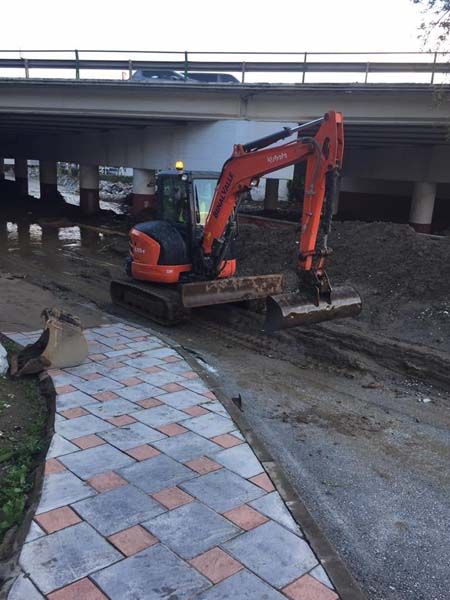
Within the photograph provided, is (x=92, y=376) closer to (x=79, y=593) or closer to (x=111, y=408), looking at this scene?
(x=111, y=408)

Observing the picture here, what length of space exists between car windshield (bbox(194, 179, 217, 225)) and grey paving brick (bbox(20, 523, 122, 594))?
6.97 meters

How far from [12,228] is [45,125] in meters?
5.29

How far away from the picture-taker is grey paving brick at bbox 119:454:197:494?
4.40 m

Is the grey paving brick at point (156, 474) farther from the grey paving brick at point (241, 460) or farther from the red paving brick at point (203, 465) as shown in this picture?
the grey paving brick at point (241, 460)

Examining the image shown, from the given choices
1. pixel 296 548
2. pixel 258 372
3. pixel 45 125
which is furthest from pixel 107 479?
pixel 45 125

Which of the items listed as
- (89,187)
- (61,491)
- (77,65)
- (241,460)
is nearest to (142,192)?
(89,187)

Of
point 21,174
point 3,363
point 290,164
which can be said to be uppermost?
point 290,164

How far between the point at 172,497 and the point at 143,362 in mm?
3244

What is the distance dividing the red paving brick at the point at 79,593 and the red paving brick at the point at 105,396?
287 cm

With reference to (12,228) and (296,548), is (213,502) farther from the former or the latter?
(12,228)

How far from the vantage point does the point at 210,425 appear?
18.1 feet

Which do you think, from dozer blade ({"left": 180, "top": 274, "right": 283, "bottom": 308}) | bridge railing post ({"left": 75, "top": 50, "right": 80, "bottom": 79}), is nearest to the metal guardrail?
bridge railing post ({"left": 75, "top": 50, "right": 80, "bottom": 79})

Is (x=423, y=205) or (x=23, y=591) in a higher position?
(x=423, y=205)

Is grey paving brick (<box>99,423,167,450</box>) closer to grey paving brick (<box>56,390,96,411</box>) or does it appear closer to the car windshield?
grey paving brick (<box>56,390,96,411</box>)
